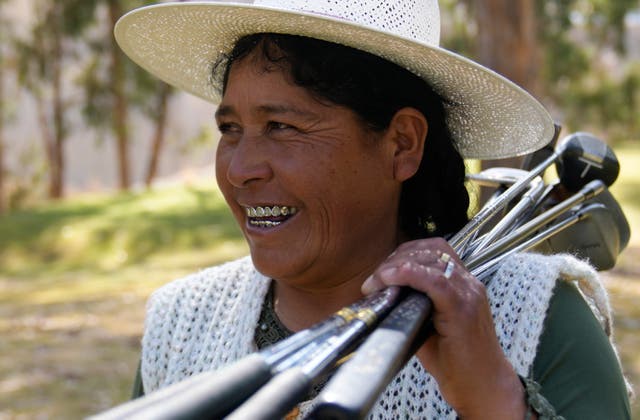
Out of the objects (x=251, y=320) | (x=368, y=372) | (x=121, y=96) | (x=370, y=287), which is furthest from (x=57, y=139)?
(x=368, y=372)

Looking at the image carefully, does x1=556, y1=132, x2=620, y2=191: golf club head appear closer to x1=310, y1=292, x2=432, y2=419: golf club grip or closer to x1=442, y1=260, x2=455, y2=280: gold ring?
x1=442, y1=260, x2=455, y2=280: gold ring

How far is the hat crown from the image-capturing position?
1.68 m

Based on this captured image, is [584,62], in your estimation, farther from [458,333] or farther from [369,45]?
[458,333]

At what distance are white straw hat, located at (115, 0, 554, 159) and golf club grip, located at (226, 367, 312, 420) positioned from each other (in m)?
0.91

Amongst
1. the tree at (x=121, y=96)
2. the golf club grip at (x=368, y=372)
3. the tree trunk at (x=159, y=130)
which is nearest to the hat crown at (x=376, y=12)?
the golf club grip at (x=368, y=372)

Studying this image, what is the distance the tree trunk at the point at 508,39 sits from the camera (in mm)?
5379

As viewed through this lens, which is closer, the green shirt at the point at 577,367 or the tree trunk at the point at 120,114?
the green shirt at the point at 577,367

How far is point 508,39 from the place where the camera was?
17.7 ft

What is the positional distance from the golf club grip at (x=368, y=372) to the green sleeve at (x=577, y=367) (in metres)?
0.62

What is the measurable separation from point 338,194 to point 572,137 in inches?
30.4

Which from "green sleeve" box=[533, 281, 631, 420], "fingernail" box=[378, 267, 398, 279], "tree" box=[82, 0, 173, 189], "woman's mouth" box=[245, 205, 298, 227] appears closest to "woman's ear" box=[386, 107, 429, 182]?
"woman's mouth" box=[245, 205, 298, 227]

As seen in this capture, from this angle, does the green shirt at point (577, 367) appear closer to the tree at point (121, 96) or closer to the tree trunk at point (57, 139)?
the tree at point (121, 96)

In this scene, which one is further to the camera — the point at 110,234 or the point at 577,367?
the point at 110,234

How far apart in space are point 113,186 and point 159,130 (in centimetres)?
768
